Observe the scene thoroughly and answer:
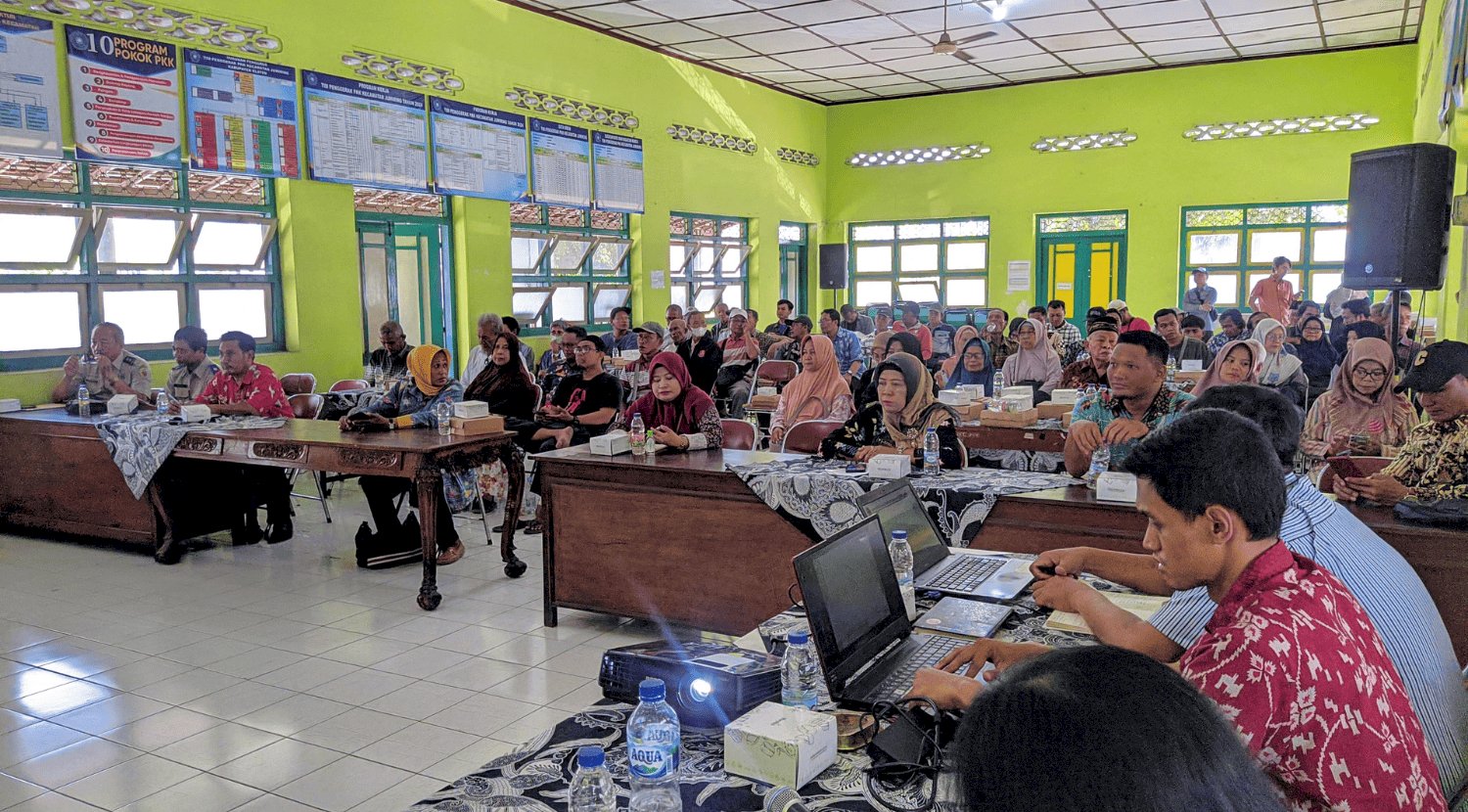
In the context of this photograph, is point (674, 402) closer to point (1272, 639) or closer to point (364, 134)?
point (1272, 639)

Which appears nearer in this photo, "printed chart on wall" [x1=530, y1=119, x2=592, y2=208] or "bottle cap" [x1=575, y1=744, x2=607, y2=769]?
"bottle cap" [x1=575, y1=744, x2=607, y2=769]

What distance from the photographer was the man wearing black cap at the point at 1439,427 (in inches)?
134

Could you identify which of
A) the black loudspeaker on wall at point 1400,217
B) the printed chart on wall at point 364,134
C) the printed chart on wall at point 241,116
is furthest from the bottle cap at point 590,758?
the printed chart on wall at point 364,134

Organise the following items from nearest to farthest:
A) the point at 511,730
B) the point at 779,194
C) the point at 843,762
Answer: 1. the point at 843,762
2. the point at 511,730
3. the point at 779,194

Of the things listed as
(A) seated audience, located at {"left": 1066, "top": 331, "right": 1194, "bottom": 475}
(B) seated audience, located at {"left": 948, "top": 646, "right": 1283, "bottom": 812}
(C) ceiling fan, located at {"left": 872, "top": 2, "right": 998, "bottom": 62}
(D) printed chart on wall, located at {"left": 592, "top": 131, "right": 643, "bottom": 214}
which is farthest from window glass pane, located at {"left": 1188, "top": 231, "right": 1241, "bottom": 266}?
(B) seated audience, located at {"left": 948, "top": 646, "right": 1283, "bottom": 812}

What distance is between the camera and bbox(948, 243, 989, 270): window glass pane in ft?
43.5

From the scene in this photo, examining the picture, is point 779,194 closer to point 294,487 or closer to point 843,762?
point 294,487

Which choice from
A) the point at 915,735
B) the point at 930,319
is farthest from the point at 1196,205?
the point at 915,735

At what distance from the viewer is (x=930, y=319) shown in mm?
12062

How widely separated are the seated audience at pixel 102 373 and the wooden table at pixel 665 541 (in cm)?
372

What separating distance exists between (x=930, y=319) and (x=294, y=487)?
7.37 m

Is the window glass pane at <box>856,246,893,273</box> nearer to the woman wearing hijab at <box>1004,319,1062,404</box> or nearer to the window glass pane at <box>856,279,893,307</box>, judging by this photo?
the window glass pane at <box>856,279,893,307</box>

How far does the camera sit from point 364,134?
7938mm

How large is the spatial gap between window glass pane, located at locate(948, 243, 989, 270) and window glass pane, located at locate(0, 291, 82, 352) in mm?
10042
